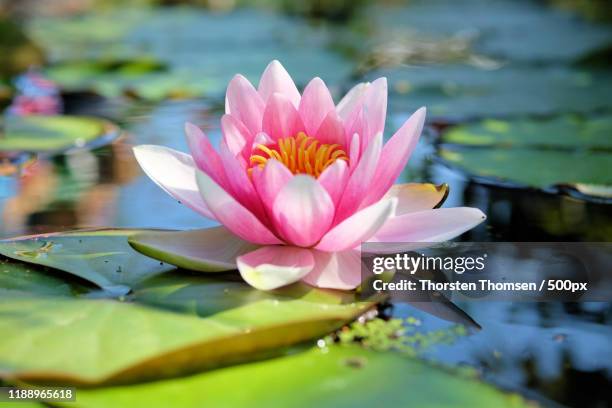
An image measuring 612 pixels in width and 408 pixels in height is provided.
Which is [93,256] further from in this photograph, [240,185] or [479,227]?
[479,227]

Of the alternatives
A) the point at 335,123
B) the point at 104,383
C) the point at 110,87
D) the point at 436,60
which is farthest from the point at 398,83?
the point at 104,383

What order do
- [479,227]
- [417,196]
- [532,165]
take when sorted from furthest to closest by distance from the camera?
[532,165] < [479,227] < [417,196]

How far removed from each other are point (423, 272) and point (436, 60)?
215 centimetres

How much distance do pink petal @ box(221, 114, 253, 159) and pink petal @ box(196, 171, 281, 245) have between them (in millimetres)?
105

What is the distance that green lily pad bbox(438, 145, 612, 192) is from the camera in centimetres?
139

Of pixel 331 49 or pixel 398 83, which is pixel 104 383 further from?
pixel 331 49

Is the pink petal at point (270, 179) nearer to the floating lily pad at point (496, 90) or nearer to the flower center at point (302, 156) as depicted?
the flower center at point (302, 156)

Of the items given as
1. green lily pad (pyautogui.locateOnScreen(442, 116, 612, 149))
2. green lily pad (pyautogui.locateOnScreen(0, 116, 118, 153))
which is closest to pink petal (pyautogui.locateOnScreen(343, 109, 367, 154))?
green lily pad (pyautogui.locateOnScreen(442, 116, 612, 149))

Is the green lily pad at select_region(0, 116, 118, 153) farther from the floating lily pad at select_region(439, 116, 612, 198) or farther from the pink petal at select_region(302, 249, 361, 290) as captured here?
the pink petal at select_region(302, 249, 361, 290)

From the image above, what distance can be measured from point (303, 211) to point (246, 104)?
0.22m

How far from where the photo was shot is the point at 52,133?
177 cm

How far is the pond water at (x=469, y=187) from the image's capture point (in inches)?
30.6

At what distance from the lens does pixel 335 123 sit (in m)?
0.95

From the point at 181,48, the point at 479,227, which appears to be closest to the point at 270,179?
the point at 479,227
